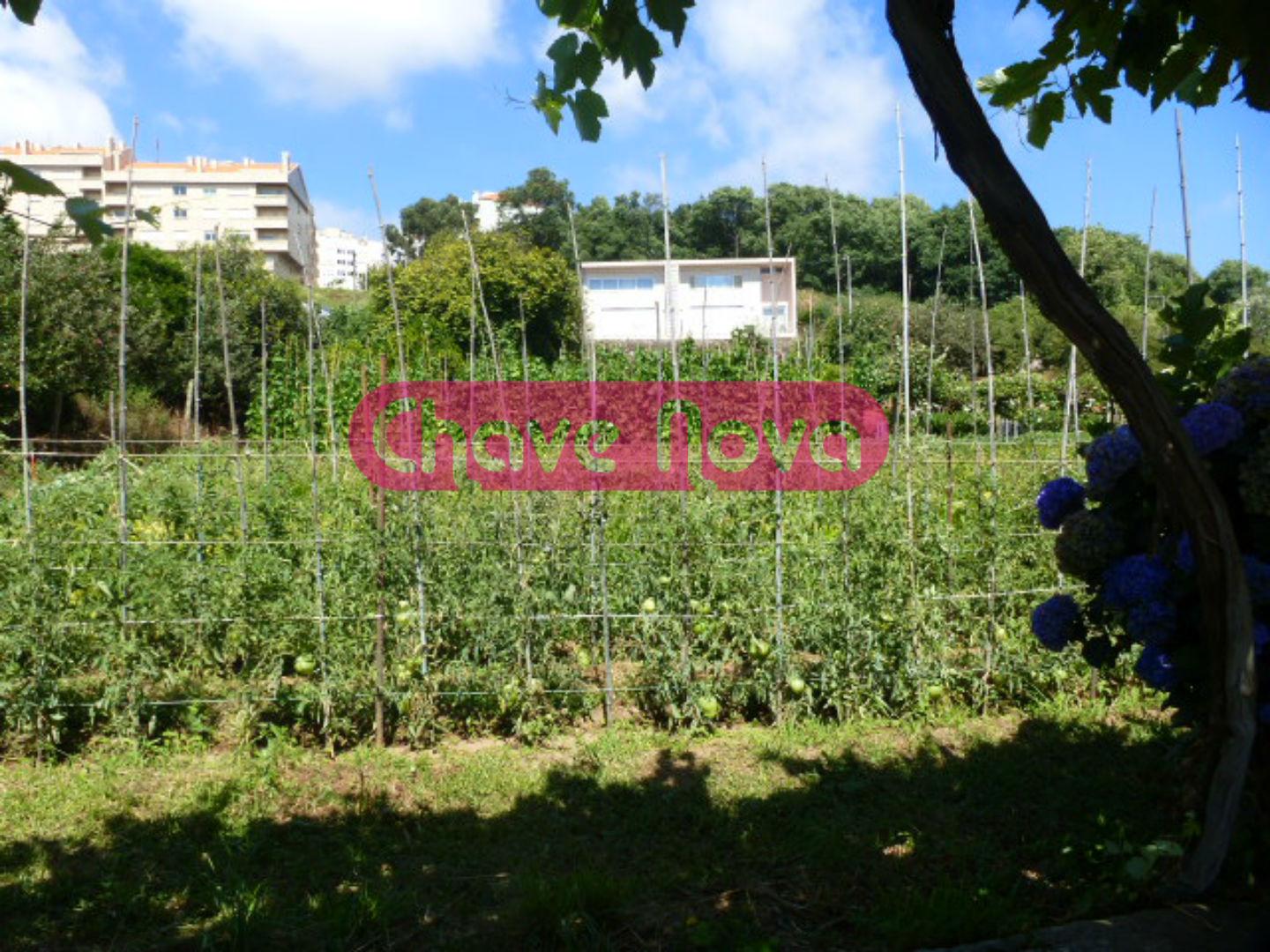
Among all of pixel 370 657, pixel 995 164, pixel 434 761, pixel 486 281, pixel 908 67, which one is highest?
pixel 486 281

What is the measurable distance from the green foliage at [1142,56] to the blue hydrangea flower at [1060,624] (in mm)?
1285

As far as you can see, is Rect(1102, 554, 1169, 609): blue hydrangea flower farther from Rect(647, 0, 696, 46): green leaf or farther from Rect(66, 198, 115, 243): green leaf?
Rect(66, 198, 115, 243): green leaf

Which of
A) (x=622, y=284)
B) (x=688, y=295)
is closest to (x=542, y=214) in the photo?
(x=622, y=284)

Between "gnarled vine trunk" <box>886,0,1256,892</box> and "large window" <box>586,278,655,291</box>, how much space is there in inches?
728

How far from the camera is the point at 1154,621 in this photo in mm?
2295

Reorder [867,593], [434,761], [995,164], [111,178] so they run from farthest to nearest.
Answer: [111,178] → [867,593] → [434,761] → [995,164]

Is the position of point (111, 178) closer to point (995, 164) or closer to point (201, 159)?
point (201, 159)

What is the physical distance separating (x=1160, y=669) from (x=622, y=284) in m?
23.7

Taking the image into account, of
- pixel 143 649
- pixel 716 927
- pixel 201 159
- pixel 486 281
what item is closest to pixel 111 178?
pixel 201 159

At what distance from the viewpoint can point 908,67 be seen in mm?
2084

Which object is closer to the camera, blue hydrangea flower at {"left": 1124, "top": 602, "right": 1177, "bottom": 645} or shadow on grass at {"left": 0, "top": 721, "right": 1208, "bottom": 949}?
blue hydrangea flower at {"left": 1124, "top": 602, "right": 1177, "bottom": 645}

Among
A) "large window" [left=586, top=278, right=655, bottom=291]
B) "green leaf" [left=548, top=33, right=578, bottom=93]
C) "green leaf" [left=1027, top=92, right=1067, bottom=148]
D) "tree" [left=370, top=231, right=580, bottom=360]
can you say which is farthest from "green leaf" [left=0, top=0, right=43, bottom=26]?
"large window" [left=586, top=278, right=655, bottom=291]

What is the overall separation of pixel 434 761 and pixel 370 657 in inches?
23.6

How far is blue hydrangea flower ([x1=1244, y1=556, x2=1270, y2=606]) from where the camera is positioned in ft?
7.38
